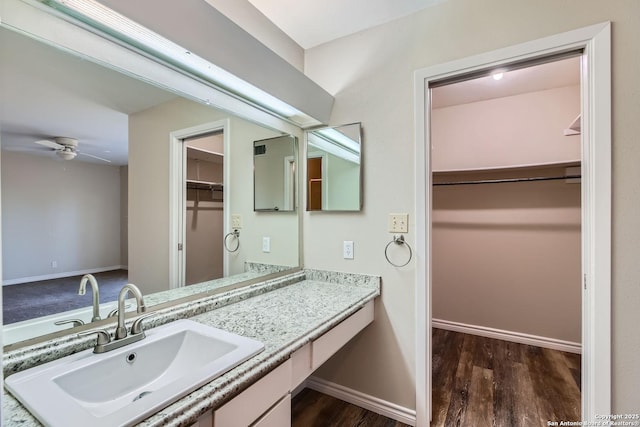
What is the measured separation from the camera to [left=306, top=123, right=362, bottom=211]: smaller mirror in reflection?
1.87 meters

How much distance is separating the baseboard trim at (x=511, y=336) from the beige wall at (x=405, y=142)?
5.21 feet

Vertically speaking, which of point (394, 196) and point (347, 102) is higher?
point (347, 102)

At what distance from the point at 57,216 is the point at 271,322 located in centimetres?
92

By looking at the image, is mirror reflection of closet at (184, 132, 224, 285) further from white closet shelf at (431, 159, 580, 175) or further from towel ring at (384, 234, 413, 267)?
white closet shelf at (431, 159, 580, 175)

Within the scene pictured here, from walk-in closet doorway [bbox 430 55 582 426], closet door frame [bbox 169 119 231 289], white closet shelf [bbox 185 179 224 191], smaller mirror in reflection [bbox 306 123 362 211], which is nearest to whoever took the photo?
closet door frame [bbox 169 119 231 289]

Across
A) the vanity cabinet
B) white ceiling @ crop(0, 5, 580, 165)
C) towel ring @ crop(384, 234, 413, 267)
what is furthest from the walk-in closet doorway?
white ceiling @ crop(0, 5, 580, 165)

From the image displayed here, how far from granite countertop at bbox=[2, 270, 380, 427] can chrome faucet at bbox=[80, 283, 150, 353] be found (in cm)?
23

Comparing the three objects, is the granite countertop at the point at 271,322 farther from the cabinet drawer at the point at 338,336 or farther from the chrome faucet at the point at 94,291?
the chrome faucet at the point at 94,291

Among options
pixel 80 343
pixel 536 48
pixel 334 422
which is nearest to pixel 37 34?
pixel 80 343

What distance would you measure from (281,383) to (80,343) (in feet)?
2.22

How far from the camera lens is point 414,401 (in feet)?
5.61

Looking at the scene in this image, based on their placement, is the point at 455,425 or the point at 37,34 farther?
the point at 455,425

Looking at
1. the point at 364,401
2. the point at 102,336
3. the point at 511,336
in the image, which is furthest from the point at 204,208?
the point at 511,336
